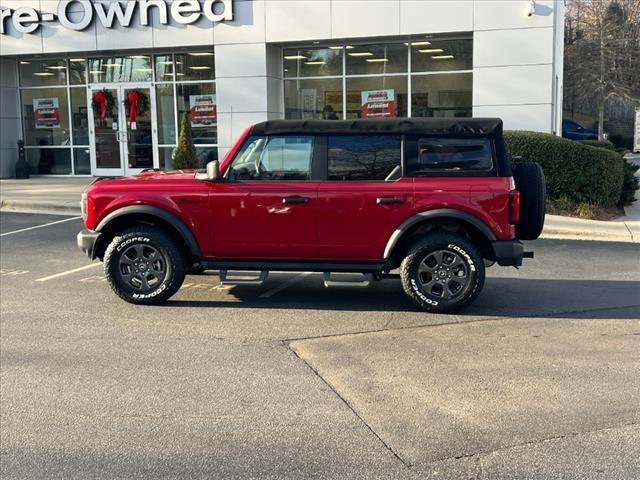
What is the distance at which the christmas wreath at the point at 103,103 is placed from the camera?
20.0 metres

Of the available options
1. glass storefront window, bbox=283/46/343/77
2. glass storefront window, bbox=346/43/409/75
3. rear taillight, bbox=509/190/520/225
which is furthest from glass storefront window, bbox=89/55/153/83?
rear taillight, bbox=509/190/520/225

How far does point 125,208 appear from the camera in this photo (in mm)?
6895

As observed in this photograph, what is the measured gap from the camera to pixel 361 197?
6656mm

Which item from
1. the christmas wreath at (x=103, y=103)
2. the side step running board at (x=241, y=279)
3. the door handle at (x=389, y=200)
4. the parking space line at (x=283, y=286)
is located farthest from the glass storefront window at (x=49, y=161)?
the door handle at (x=389, y=200)

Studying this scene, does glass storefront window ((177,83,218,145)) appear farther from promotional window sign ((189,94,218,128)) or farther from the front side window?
the front side window

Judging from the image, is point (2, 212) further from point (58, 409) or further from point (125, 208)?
point (58, 409)

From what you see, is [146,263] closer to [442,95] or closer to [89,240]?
[89,240]

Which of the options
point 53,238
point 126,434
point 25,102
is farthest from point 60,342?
point 25,102

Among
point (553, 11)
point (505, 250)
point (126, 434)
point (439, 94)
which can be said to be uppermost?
point (553, 11)

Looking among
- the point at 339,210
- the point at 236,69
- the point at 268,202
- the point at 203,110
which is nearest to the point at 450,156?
the point at 339,210

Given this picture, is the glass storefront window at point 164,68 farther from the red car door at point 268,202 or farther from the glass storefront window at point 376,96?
the red car door at point 268,202

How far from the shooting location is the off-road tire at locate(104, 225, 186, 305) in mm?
6914

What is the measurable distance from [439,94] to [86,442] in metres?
15.2

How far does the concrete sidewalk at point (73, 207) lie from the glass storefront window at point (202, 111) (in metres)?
3.36
